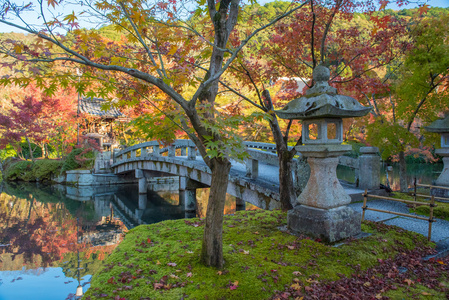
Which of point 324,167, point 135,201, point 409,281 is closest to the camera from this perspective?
point 409,281

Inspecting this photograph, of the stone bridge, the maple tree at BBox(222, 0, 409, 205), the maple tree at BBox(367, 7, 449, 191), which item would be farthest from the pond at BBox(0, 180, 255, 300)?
the maple tree at BBox(367, 7, 449, 191)

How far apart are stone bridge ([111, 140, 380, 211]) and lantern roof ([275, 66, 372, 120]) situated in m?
1.24

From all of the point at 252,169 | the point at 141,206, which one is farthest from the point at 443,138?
the point at 141,206

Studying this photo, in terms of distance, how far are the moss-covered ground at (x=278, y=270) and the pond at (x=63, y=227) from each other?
2.76 m

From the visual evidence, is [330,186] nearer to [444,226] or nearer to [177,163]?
[444,226]

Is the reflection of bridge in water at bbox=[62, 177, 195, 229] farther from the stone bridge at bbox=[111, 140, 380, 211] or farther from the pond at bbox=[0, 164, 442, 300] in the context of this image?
the stone bridge at bbox=[111, 140, 380, 211]

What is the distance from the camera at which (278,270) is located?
3.69 meters

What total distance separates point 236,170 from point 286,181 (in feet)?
13.2

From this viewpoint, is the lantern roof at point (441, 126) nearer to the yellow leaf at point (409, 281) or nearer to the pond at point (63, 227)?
the yellow leaf at point (409, 281)

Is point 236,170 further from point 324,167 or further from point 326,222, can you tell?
point 326,222

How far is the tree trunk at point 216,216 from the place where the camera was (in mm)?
3697

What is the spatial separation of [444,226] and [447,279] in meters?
2.46

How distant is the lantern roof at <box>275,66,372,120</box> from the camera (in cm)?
441

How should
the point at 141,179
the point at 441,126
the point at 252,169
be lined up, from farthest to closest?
the point at 141,179, the point at 252,169, the point at 441,126
